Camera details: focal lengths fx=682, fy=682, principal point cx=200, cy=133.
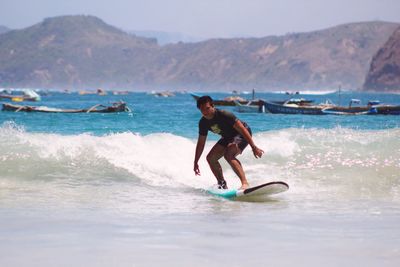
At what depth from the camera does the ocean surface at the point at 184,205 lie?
658 cm

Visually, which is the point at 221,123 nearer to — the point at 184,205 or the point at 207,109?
the point at 207,109

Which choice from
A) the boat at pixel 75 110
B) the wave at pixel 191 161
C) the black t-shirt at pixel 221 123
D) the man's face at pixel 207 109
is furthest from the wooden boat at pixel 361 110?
the man's face at pixel 207 109

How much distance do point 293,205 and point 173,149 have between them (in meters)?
7.66

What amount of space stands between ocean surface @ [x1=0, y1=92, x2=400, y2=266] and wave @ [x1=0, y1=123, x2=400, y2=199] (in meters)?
0.03

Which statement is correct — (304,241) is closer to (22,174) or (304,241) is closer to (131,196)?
(131,196)

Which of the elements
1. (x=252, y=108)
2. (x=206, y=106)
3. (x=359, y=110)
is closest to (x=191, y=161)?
(x=206, y=106)

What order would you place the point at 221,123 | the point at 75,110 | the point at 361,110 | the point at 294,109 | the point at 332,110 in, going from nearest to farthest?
1. the point at 221,123
2. the point at 75,110
3. the point at 332,110
4. the point at 361,110
5. the point at 294,109

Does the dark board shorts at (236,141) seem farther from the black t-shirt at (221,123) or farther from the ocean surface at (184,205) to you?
the ocean surface at (184,205)

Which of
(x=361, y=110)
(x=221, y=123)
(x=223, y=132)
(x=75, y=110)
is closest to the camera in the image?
(x=221, y=123)

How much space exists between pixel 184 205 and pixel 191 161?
20.2ft

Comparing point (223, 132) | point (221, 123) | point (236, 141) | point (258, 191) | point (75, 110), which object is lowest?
point (75, 110)

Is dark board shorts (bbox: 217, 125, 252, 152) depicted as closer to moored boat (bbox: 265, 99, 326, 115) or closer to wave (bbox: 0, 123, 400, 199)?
wave (bbox: 0, 123, 400, 199)

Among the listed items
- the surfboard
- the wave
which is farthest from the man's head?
the wave

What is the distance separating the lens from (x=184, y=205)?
32.6 feet
